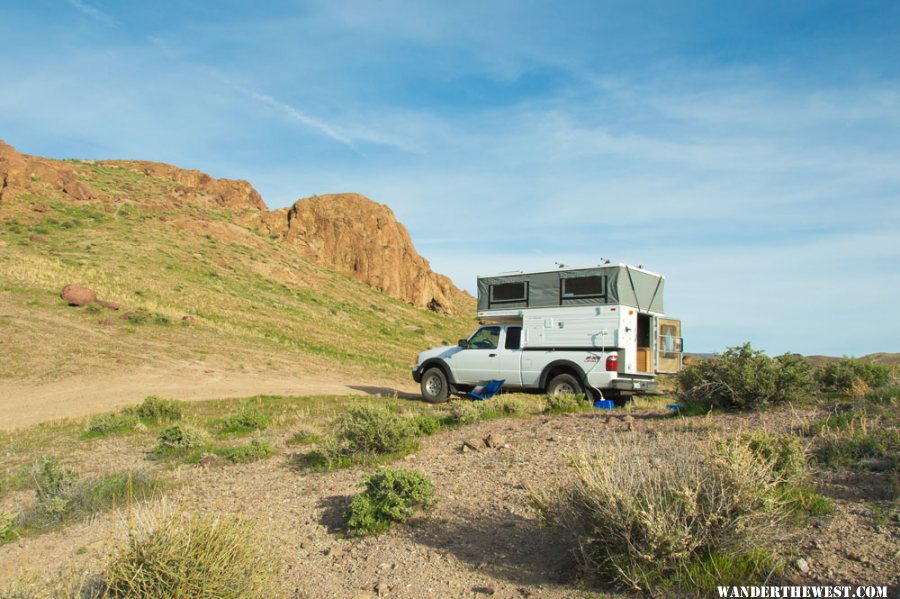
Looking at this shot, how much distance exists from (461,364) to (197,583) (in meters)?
11.0

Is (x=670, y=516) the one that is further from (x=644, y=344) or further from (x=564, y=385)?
(x=644, y=344)

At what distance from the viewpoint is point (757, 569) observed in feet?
12.1

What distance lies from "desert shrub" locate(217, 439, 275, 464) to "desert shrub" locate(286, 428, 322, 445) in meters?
0.78

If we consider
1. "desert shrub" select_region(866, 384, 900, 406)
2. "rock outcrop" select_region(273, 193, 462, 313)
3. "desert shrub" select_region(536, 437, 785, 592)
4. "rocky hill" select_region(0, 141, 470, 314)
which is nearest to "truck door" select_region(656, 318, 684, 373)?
"desert shrub" select_region(866, 384, 900, 406)

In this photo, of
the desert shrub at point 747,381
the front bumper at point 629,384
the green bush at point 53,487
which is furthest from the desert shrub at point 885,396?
the green bush at point 53,487

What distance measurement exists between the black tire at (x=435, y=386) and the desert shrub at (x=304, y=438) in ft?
17.2

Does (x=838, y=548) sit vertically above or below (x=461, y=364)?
below

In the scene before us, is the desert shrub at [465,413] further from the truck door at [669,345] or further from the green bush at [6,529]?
the green bush at [6,529]

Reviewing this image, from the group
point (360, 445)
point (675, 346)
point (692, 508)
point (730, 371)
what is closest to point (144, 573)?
point (692, 508)

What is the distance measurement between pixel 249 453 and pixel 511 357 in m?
6.71

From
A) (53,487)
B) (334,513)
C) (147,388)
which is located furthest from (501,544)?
(147,388)

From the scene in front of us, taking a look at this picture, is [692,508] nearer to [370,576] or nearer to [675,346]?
[370,576]

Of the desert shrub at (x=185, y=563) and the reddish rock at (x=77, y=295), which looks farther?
the reddish rock at (x=77, y=295)

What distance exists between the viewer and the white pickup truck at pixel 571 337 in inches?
489
